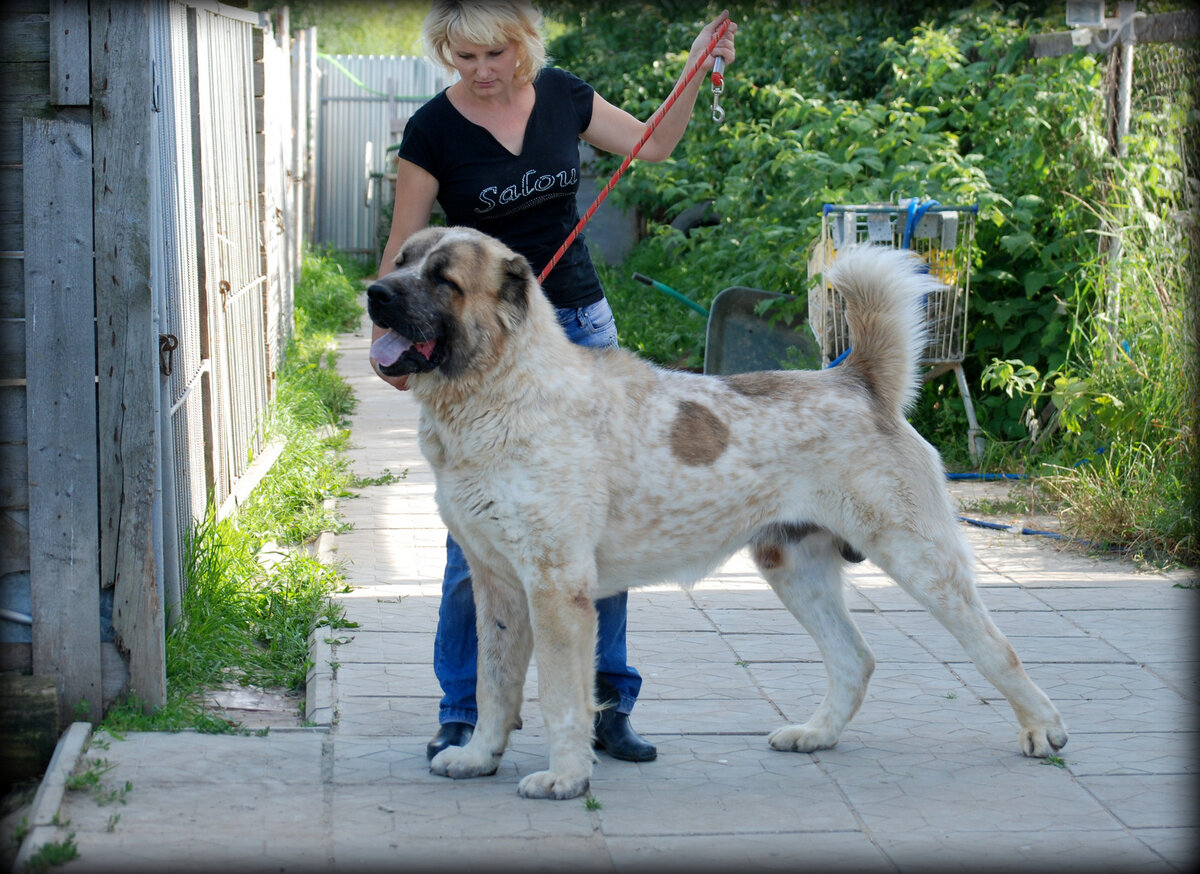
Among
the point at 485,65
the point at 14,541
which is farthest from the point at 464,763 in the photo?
the point at 485,65

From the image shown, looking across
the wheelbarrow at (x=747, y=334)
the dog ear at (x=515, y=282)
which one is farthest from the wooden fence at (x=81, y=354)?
the wheelbarrow at (x=747, y=334)

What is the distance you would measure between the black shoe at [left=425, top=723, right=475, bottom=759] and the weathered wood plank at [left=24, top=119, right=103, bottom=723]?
1.08 meters

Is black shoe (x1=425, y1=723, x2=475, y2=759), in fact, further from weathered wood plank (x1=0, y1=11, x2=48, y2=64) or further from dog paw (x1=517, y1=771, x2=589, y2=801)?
weathered wood plank (x1=0, y1=11, x2=48, y2=64)

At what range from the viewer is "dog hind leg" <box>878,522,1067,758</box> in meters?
3.68

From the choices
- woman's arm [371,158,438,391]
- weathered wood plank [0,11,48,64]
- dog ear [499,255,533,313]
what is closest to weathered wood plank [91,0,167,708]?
weathered wood plank [0,11,48,64]

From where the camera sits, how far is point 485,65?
3.68 metres

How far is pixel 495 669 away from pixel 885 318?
167 cm

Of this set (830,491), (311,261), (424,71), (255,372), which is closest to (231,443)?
(255,372)

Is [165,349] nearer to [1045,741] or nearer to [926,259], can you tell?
[1045,741]

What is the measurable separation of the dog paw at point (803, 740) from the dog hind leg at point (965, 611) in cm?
54

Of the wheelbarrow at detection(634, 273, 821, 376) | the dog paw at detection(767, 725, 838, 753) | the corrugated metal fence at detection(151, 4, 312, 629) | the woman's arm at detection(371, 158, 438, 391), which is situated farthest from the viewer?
the wheelbarrow at detection(634, 273, 821, 376)

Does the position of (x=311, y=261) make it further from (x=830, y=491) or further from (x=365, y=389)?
(x=830, y=491)

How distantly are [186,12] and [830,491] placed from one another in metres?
3.45

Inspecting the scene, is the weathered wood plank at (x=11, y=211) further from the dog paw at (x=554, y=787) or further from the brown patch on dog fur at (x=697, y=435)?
the dog paw at (x=554, y=787)
